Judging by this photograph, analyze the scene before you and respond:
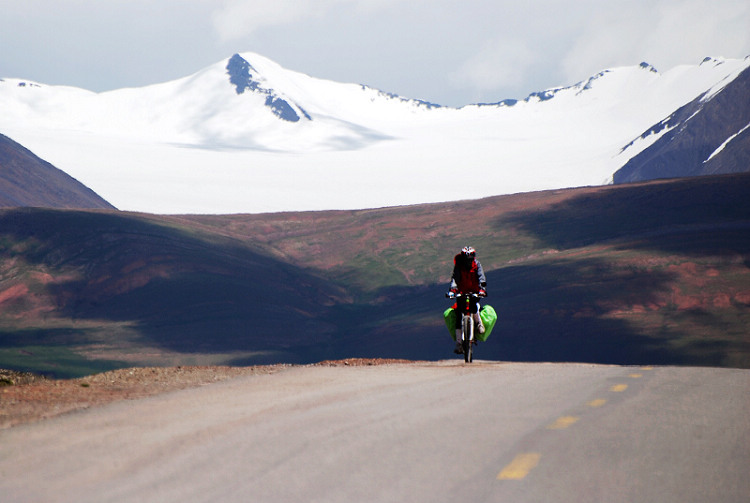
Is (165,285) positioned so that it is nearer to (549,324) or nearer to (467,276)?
(549,324)

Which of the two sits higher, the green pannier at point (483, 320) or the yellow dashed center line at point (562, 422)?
the green pannier at point (483, 320)

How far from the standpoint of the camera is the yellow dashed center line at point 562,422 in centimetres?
1071

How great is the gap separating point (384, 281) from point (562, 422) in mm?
89226

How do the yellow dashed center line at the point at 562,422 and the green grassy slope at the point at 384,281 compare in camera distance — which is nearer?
the yellow dashed center line at the point at 562,422

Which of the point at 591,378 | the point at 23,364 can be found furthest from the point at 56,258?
the point at 591,378

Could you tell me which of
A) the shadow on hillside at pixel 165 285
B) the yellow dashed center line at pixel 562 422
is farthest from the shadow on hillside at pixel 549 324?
the yellow dashed center line at pixel 562 422

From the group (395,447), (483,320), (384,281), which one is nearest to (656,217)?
(384,281)

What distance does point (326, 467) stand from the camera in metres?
8.56

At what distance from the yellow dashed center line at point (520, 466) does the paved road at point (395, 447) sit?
17 mm

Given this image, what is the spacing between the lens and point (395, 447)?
9.46 metres

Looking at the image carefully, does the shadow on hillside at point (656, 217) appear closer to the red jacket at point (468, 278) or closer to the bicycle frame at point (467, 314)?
the bicycle frame at point (467, 314)

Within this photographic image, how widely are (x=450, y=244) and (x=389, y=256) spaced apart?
6.65m

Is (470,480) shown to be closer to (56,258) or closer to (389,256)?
(56,258)

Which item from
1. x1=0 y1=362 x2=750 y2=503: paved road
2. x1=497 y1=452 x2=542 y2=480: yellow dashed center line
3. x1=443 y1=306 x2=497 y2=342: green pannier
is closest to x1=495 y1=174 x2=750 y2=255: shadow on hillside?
x1=443 y1=306 x2=497 y2=342: green pannier
